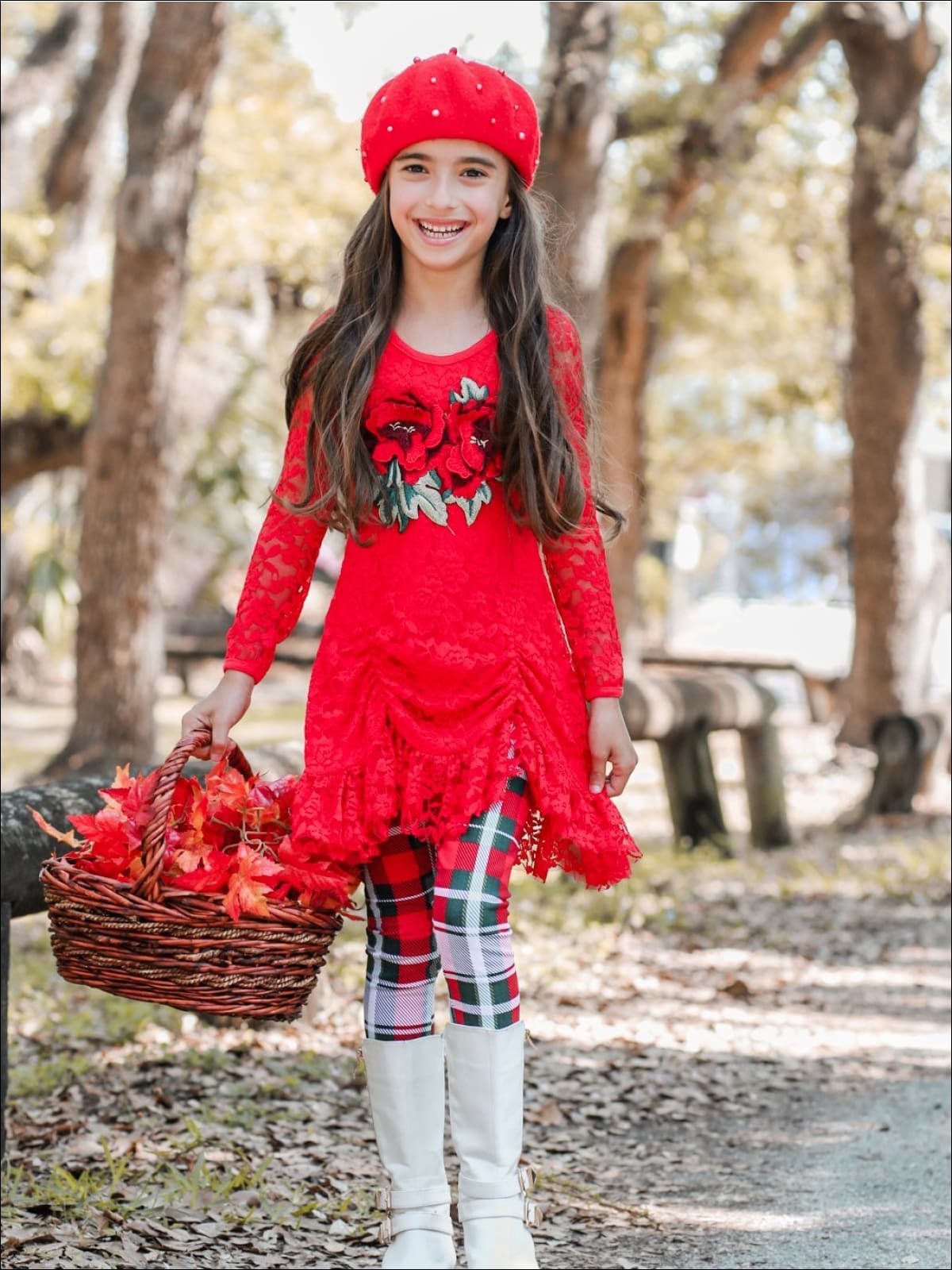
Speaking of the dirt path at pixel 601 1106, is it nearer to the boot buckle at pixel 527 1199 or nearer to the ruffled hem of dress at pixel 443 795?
the boot buckle at pixel 527 1199

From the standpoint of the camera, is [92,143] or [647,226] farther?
[92,143]

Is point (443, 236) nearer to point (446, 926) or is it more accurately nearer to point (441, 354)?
point (441, 354)

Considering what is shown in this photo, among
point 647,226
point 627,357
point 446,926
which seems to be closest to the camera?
point 446,926

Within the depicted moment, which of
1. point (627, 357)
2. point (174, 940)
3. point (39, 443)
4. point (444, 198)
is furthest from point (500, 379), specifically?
point (627, 357)

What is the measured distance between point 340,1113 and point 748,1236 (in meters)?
1.27

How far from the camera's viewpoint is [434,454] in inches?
112

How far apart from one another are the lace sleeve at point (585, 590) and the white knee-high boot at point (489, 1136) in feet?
2.07

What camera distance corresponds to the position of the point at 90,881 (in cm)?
263

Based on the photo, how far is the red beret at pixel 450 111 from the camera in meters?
2.84

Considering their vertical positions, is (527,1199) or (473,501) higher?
(473,501)

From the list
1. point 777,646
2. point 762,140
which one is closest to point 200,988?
point 762,140

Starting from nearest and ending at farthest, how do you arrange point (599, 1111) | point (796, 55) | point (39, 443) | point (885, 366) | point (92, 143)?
point (599, 1111) → point (39, 443) → point (885, 366) → point (796, 55) → point (92, 143)

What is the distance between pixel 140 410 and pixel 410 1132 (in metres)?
6.00

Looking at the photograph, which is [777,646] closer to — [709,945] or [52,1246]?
[709,945]
